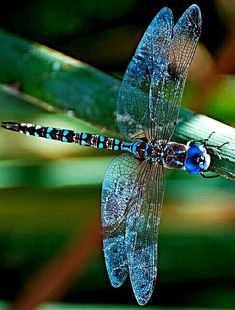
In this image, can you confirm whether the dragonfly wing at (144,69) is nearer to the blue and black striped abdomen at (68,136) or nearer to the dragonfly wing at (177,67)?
the dragonfly wing at (177,67)

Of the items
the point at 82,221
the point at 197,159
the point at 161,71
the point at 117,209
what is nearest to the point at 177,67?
the point at 161,71

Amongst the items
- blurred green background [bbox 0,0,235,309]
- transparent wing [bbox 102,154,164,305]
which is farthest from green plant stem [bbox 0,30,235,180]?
transparent wing [bbox 102,154,164,305]

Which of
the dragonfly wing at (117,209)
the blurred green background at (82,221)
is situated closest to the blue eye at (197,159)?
the dragonfly wing at (117,209)

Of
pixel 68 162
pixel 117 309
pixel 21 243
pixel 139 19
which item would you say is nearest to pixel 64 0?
pixel 139 19

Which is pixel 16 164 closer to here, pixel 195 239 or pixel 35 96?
pixel 35 96

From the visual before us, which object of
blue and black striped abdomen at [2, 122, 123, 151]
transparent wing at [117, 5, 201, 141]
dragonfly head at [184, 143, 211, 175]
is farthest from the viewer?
blue and black striped abdomen at [2, 122, 123, 151]

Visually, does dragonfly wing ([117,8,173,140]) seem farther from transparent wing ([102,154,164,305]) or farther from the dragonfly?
transparent wing ([102,154,164,305])

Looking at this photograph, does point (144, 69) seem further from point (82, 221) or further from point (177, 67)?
point (82, 221)
